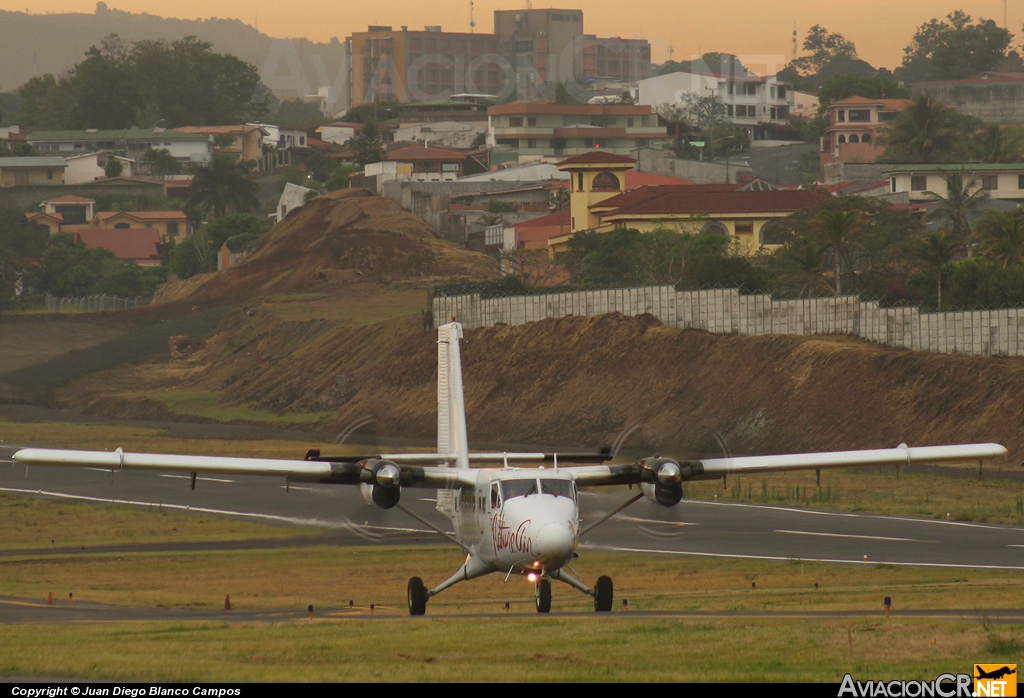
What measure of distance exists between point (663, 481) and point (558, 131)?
151941mm

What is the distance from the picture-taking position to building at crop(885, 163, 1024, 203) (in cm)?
12656

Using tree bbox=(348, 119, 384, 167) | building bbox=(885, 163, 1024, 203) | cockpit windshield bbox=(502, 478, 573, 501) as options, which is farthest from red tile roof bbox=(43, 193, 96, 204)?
cockpit windshield bbox=(502, 478, 573, 501)

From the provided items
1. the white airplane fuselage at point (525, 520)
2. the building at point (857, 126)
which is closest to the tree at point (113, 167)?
the building at point (857, 126)

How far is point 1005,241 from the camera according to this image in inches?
2963

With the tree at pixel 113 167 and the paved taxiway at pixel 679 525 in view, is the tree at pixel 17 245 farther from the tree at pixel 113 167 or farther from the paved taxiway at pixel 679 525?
the paved taxiway at pixel 679 525

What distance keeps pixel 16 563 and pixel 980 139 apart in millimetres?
118610

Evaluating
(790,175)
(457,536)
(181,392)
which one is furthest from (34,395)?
(790,175)

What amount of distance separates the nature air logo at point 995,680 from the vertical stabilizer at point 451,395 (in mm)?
15664

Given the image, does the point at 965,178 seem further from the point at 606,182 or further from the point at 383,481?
the point at 383,481

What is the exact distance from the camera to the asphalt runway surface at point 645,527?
28234 mm

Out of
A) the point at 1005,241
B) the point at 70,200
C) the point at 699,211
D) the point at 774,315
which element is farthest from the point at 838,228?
the point at 70,200

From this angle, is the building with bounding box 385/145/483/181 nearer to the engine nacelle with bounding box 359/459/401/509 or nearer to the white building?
the white building

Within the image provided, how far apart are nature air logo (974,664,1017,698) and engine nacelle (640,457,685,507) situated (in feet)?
33.3

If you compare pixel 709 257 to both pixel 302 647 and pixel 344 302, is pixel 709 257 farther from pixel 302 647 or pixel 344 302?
pixel 302 647
